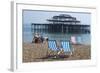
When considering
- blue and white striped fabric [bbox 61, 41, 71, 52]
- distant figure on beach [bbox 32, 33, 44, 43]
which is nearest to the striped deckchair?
blue and white striped fabric [bbox 61, 41, 71, 52]

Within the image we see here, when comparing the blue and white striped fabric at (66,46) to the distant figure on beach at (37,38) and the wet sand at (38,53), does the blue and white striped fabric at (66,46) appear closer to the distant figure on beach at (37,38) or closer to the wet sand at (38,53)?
the wet sand at (38,53)

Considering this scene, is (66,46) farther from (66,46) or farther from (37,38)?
(37,38)

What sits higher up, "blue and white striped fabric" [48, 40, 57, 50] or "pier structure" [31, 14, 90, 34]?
"pier structure" [31, 14, 90, 34]

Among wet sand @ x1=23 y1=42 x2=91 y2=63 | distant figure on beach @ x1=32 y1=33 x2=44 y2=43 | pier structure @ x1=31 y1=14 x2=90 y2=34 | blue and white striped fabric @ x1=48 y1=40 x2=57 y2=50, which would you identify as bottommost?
wet sand @ x1=23 y1=42 x2=91 y2=63

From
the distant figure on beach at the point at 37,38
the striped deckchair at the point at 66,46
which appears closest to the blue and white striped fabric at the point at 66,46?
the striped deckchair at the point at 66,46

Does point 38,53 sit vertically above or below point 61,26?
below

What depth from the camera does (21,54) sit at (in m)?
1.41

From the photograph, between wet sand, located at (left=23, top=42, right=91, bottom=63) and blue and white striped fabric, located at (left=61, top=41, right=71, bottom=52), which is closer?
wet sand, located at (left=23, top=42, right=91, bottom=63)

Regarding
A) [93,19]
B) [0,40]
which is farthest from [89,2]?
[0,40]

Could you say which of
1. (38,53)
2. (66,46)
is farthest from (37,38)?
(66,46)

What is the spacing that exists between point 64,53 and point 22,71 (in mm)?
310

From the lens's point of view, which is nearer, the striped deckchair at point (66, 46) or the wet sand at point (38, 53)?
the wet sand at point (38, 53)

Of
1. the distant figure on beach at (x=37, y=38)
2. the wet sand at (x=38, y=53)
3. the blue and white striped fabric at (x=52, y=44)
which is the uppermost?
the distant figure on beach at (x=37, y=38)

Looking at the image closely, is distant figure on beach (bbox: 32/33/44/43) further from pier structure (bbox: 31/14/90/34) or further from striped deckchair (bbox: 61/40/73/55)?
striped deckchair (bbox: 61/40/73/55)
